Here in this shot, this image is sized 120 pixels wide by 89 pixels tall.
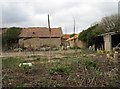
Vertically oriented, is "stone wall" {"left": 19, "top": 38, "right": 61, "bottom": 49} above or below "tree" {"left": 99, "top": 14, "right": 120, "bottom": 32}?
below

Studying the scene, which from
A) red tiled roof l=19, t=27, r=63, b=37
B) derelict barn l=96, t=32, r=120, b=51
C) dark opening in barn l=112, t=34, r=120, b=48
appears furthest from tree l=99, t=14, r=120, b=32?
red tiled roof l=19, t=27, r=63, b=37

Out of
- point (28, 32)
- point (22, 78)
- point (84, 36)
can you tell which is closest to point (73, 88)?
point (22, 78)

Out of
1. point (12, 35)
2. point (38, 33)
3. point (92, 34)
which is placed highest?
point (38, 33)

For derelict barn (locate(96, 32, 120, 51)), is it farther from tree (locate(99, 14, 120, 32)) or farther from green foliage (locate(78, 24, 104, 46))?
green foliage (locate(78, 24, 104, 46))

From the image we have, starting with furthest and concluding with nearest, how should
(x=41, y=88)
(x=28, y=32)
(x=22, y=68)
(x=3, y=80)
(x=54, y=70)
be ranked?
(x=28, y=32) < (x=22, y=68) < (x=54, y=70) < (x=3, y=80) < (x=41, y=88)

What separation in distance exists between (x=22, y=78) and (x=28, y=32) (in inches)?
1268

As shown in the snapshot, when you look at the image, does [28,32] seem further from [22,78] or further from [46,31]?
[22,78]

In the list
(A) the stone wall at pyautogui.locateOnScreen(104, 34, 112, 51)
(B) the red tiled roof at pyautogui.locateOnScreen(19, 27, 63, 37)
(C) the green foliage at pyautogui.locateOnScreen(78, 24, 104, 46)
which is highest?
(B) the red tiled roof at pyautogui.locateOnScreen(19, 27, 63, 37)

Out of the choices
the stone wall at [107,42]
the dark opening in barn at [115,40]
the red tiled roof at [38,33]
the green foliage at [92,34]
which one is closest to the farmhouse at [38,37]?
the red tiled roof at [38,33]

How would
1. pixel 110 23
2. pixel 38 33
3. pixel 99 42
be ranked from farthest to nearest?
1. pixel 38 33
2. pixel 110 23
3. pixel 99 42

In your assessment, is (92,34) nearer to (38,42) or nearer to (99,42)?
(99,42)

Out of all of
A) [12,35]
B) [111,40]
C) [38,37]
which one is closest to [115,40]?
[111,40]

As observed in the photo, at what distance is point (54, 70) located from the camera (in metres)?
7.82

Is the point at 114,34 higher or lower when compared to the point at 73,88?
higher
